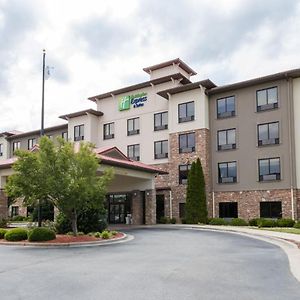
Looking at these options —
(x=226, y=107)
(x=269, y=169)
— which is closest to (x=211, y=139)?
(x=226, y=107)

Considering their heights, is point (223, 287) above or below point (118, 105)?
below

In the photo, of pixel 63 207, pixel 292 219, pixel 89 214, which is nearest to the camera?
pixel 63 207

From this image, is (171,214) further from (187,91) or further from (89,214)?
(89,214)

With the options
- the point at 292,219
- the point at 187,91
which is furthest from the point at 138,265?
the point at 187,91

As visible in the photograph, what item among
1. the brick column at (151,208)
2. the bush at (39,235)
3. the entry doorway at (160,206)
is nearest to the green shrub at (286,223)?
the brick column at (151,208)

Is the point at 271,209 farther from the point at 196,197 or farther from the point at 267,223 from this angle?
the point at 196,197

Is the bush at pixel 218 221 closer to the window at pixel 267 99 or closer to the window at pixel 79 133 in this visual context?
the window at pixel 267 99

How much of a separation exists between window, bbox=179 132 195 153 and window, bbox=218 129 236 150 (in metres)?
2.49

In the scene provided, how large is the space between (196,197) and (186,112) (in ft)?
27.6

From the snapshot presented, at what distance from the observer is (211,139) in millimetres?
37625

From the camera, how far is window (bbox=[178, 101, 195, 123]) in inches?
1505

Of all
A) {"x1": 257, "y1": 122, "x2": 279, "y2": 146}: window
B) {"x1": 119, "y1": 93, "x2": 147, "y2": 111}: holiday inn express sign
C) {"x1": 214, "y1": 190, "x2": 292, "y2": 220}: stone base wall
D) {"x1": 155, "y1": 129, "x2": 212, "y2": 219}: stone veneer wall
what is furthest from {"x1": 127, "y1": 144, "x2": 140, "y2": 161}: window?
{"x1": 257, "y1": 122, "x2": 279, "y2": 146}: window

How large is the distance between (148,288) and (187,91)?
103 feet

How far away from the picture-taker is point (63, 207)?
20250mm
